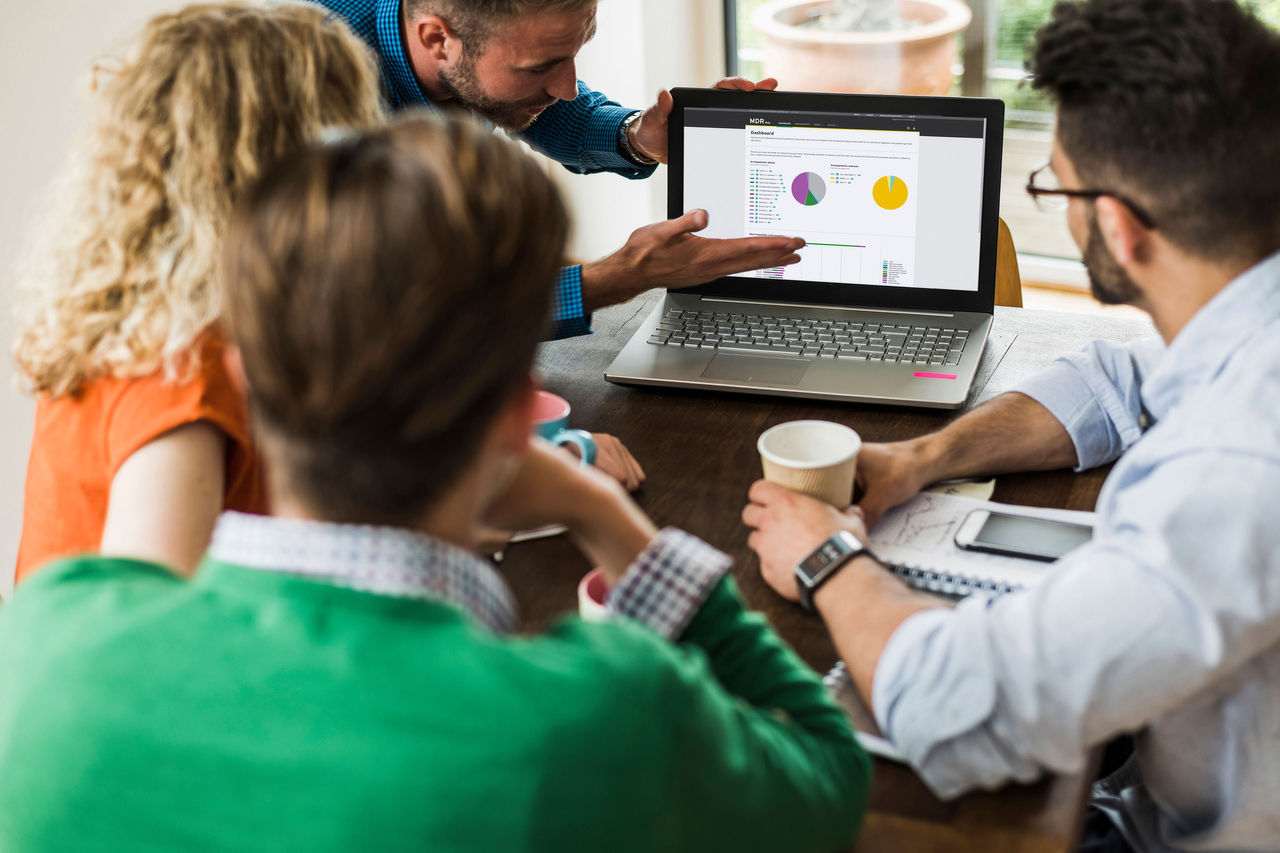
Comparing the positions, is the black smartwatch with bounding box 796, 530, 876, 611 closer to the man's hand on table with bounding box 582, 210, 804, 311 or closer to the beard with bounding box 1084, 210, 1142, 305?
the beard with bounding box 1084, 210, 1142, 305

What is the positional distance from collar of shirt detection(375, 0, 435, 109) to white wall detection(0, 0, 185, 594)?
50 cm

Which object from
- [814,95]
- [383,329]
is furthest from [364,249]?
[814,95]

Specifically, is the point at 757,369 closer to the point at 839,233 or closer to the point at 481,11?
the point at 839,233

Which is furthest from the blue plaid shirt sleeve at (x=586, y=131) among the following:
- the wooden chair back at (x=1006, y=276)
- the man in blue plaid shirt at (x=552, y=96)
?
the wooden chair back at (x=1006, y=276)

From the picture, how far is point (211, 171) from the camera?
38.4 inches

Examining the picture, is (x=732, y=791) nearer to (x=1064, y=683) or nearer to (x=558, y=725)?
(x=558, y=725)

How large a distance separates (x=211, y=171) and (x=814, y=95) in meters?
0.88

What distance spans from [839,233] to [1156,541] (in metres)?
0.88

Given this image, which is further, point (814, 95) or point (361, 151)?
point (814, 95)

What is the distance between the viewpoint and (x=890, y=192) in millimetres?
1600

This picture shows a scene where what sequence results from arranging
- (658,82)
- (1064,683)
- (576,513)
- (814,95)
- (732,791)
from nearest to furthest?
(732,791) < (1064,683) < (576,513) < (814,95) < (658,82)

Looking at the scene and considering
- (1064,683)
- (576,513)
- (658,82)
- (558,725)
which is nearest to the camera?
(558,725)

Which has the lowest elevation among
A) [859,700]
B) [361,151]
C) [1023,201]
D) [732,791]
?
[1023,201]

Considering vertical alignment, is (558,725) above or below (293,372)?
below
